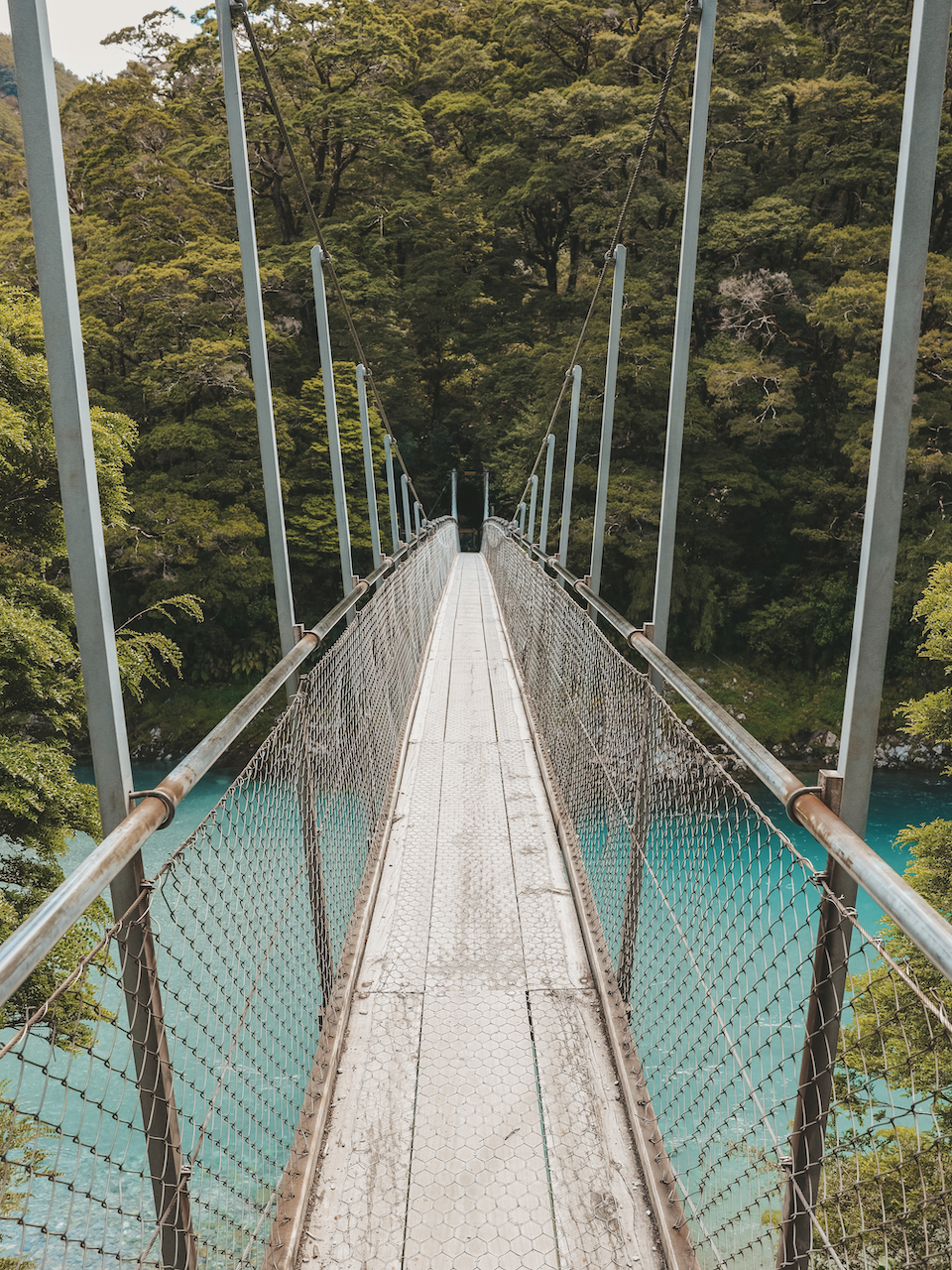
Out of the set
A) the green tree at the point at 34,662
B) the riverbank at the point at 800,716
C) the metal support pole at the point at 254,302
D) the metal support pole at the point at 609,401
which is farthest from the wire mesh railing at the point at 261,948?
the riverbank at the point at 800,716

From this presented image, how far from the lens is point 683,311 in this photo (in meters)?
2.04

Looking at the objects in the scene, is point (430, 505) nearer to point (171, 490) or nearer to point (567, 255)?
point (567, 255)

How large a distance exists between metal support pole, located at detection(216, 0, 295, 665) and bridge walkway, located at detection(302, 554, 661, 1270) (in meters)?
0.78

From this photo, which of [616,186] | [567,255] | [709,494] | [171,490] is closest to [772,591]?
[709,494]

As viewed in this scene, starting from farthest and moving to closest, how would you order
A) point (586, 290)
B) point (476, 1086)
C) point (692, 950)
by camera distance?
1. point (586, 290)
2. point (476, 1086)
3. point (692, 950)

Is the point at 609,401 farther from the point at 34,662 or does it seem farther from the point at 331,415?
the point at 34,662

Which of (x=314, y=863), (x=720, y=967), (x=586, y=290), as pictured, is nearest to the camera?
(x=314, y=863)

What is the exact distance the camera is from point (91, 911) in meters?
4.35

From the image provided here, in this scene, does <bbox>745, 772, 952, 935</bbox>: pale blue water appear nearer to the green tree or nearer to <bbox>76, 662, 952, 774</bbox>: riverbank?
<bbox>76, 662, 952, 774</bbox>: riverbank

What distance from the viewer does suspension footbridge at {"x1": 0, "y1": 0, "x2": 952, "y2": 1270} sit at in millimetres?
828

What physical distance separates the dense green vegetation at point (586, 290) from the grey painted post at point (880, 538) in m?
11.1

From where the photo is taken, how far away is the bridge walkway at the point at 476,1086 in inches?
47.4

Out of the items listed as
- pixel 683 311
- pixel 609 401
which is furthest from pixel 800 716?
pixel 683 311

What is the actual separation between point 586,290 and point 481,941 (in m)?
17.6
